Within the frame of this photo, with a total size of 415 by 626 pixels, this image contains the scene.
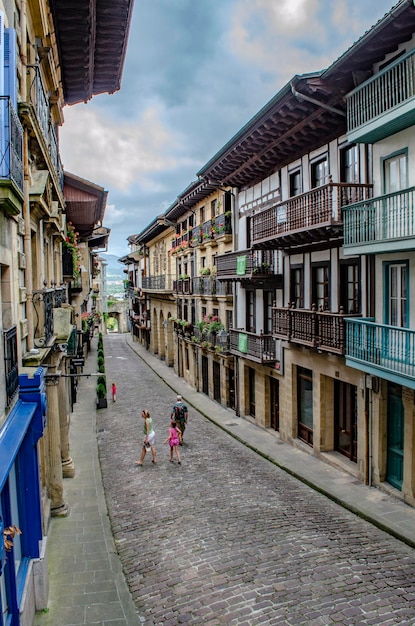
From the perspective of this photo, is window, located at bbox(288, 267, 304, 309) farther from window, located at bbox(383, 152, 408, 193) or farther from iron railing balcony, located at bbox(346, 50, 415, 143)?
iron railing balcony, located at bbox(346, 50, 415, 143)

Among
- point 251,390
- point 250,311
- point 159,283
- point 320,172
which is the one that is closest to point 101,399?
point 251,390

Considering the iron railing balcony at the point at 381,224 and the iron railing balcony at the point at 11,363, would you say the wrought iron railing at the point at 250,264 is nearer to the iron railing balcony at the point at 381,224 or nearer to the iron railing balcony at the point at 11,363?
the iron railing balcony at the point at 381,224

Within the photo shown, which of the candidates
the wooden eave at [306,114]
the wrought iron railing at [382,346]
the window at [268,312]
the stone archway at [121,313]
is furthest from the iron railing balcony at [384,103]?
the stone archway at [121,313]

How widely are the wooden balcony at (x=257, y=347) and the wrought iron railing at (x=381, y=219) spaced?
22.0 ft

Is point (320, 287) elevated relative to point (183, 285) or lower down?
lower down

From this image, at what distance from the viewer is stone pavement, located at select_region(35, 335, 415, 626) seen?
Result: 7.61 m

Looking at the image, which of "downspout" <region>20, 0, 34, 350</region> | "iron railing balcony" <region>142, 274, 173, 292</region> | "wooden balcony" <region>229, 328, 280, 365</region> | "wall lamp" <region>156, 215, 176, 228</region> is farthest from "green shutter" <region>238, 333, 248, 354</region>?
"wall lamp" <region>156, 215, 176, 228</region>

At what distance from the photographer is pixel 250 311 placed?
21.0m

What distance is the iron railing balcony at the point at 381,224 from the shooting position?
10148 millimetres

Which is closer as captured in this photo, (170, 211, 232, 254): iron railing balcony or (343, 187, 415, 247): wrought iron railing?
(343, 187, 415, 247): wrought iron railing

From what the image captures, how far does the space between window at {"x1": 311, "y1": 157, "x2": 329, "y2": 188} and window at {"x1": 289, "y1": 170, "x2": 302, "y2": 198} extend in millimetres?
901

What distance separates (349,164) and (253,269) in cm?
560

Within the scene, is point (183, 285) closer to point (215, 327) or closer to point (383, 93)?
point (215, 327)

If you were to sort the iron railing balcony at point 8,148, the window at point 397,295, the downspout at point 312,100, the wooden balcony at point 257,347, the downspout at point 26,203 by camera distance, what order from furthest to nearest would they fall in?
the wooden balcony at point 257,347 → the downspout at point 312,100 → the window at point 397,295 → the downspout at point 26,203 → the iron railing balcony at point 8,148
